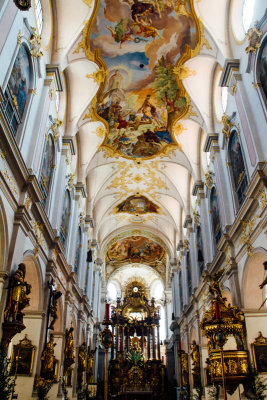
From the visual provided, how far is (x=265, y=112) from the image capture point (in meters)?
9.56

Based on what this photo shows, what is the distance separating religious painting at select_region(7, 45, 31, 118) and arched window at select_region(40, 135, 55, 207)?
263cm

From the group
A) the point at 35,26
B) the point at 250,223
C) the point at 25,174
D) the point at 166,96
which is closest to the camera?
the point at 25,174

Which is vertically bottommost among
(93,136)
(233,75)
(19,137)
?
(19,137)

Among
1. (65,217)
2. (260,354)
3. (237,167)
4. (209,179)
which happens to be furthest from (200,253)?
(260,354)

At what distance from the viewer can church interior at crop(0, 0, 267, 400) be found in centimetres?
931

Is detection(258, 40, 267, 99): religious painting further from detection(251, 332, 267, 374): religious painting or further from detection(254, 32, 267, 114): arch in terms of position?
detection(251, 332, 267, 374): religious painting

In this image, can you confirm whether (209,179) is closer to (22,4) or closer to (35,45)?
(35,45)

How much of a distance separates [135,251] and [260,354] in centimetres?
2336

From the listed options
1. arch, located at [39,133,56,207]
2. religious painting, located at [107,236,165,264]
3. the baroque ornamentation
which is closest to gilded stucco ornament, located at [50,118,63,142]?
arch, located at [39,133,56,207]

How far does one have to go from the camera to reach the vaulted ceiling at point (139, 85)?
1305 centimetres

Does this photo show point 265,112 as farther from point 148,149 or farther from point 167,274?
point 167,274

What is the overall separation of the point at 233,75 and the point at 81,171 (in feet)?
30.6

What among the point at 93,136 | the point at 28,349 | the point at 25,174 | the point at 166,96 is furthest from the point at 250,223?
the point at 93,136

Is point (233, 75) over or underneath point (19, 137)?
over
